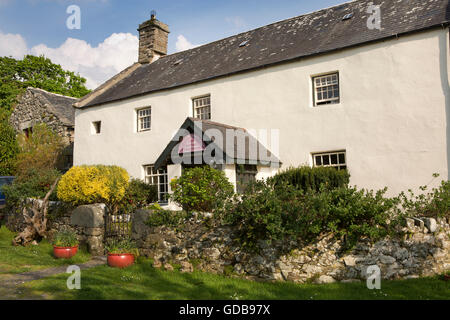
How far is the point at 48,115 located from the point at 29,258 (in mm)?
14197

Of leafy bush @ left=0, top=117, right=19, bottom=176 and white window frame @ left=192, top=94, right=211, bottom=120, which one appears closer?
white window frame @ left=192, top=94, right=211, bottom=120

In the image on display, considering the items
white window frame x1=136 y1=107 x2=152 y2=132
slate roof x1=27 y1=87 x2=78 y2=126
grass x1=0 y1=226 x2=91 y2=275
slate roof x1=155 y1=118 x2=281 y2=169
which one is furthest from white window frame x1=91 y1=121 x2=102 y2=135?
grass x1=0 y1=226 x2=91 y2=275

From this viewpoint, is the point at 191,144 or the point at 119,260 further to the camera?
the point at 191,144

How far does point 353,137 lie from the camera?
1183cm

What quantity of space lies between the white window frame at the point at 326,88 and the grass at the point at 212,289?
734 cm

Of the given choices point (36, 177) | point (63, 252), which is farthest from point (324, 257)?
point (36, 177)

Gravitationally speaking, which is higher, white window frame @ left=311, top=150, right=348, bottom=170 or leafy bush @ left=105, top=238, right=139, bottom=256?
white window frame @ left=311, top=150, right=348, bottom=170

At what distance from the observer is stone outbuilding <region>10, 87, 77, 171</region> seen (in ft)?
68.7

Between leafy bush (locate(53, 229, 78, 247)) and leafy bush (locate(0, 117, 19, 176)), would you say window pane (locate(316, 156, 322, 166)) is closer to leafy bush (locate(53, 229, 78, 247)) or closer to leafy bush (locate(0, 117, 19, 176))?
leafy bush (locate(53, 229, 78, 247))

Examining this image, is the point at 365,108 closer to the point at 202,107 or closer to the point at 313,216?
the point at 313,216

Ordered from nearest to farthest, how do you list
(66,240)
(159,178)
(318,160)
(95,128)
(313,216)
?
(313,216) < (66,240) < (318,160) < (159,178) < (95,128)

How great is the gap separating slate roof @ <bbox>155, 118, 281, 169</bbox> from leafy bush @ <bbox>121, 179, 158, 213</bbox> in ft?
5.55

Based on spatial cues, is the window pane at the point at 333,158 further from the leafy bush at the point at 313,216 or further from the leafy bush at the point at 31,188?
the leafy bush at the point at 31,188

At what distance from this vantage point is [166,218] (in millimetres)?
9344
